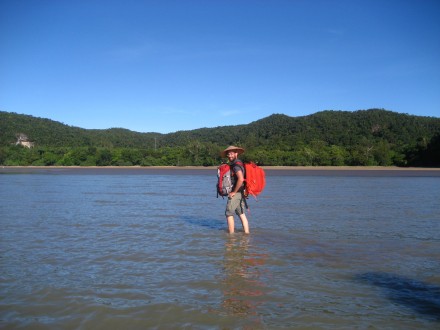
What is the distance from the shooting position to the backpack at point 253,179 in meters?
9.46

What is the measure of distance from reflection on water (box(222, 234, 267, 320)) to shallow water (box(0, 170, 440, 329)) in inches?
0.7

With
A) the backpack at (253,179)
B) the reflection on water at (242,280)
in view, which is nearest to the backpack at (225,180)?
the backpack at (253,179)

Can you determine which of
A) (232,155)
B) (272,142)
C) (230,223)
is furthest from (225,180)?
(272,142)

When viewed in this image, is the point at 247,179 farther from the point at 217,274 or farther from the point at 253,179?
the point at 217,274

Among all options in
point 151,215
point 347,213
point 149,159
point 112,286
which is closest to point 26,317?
point 112,286

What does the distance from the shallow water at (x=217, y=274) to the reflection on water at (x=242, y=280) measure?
17mm

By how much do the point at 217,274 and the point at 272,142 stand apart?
9889cm

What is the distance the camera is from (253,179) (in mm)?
9523

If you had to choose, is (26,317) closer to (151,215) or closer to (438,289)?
(438,289)

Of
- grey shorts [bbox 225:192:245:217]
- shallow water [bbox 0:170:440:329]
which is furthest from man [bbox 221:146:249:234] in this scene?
shallow water [bbox 0:170:440:329]

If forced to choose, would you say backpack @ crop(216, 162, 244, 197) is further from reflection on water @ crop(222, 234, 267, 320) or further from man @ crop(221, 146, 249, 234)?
reflection on water @ crop(222, 234, 267, 320)

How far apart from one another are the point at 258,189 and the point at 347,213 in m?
5.38

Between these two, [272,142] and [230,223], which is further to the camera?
[272,142]

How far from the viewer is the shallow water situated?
4.54m
